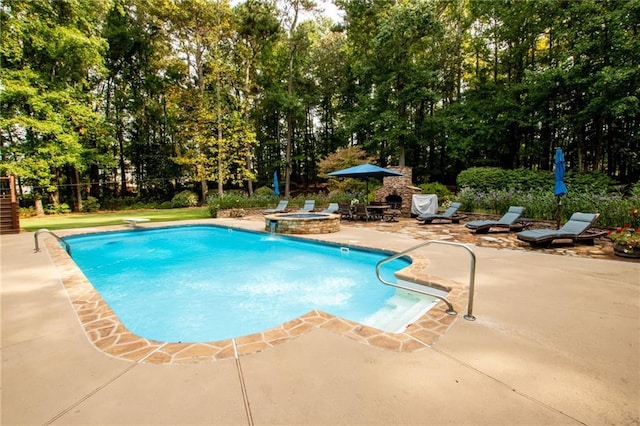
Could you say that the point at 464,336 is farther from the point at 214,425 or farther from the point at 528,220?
the point at 528,220

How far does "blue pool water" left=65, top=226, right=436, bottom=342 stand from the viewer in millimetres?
4117

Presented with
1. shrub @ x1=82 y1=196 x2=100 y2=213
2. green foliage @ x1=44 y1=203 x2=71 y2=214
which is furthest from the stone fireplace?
green foliage @ x1=44 y1=203 x2=71 y2=214

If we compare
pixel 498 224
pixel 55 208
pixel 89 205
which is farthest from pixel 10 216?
pixel 498 224

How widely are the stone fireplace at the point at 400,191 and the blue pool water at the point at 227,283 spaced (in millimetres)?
6614

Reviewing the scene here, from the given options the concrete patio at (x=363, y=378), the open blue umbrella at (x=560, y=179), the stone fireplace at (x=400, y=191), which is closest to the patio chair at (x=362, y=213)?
the stone fireplace at (x=400, y=191)

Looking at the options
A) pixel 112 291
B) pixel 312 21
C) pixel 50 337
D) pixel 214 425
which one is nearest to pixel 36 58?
pixel 312 21

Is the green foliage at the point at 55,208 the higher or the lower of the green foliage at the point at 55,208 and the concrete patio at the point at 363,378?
the higher

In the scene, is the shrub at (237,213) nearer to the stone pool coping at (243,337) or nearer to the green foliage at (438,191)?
the green foliage at (438,191)

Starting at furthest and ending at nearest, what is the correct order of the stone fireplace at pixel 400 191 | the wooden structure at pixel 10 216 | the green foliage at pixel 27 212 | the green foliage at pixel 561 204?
the green foliage at pixel 27 212, the stone fireplace at pixel 400 191, the wooden structure at pixel 10 216, the green foliage at pixel 561 204

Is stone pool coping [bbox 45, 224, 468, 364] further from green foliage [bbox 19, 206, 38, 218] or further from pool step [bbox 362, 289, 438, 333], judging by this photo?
green foliage [bbox 19, 206, 38, 218]

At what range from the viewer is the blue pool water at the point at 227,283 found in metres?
4.12

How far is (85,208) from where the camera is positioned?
58.1 feet

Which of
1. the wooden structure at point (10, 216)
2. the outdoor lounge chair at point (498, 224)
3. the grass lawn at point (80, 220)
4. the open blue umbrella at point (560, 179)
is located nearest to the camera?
the open blue umbrella at point (560, 179)

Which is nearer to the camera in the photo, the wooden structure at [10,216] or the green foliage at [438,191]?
the wooden structure at [10,216]
